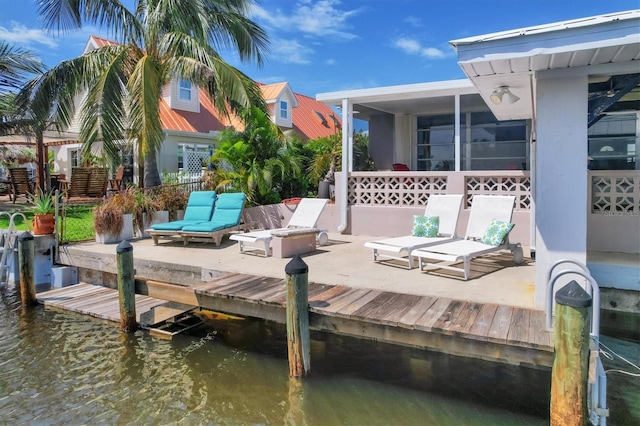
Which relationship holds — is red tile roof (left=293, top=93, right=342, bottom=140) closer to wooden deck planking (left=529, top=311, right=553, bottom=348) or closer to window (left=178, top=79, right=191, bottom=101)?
window (left=178, top=79, right=191, bottom=101)

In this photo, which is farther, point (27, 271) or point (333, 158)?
point (333, 158)

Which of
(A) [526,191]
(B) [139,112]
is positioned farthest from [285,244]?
(B) [139,112]

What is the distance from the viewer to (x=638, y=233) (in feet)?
22.7

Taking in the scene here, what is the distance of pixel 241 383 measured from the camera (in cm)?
511

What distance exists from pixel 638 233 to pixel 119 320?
8.06m

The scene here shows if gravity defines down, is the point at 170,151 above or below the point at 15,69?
below

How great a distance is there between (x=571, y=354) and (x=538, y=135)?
7.41 ft

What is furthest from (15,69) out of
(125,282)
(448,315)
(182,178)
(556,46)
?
(556,46)

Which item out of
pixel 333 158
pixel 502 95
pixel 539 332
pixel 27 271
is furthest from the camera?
pixel 333 158

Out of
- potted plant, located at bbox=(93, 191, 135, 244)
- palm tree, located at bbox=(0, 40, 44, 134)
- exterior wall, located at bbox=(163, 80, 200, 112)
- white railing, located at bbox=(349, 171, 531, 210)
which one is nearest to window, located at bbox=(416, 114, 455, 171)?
white railing, located at bbox=(349, 171, 531, 210)

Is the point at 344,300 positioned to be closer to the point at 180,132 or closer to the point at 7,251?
the point at 7,251

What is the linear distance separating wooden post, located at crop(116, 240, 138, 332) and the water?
30 centimetres

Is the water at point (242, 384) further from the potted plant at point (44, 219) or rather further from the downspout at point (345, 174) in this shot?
the downspout at point (345, 174)

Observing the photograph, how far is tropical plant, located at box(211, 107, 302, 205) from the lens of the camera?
1220 centimetres
